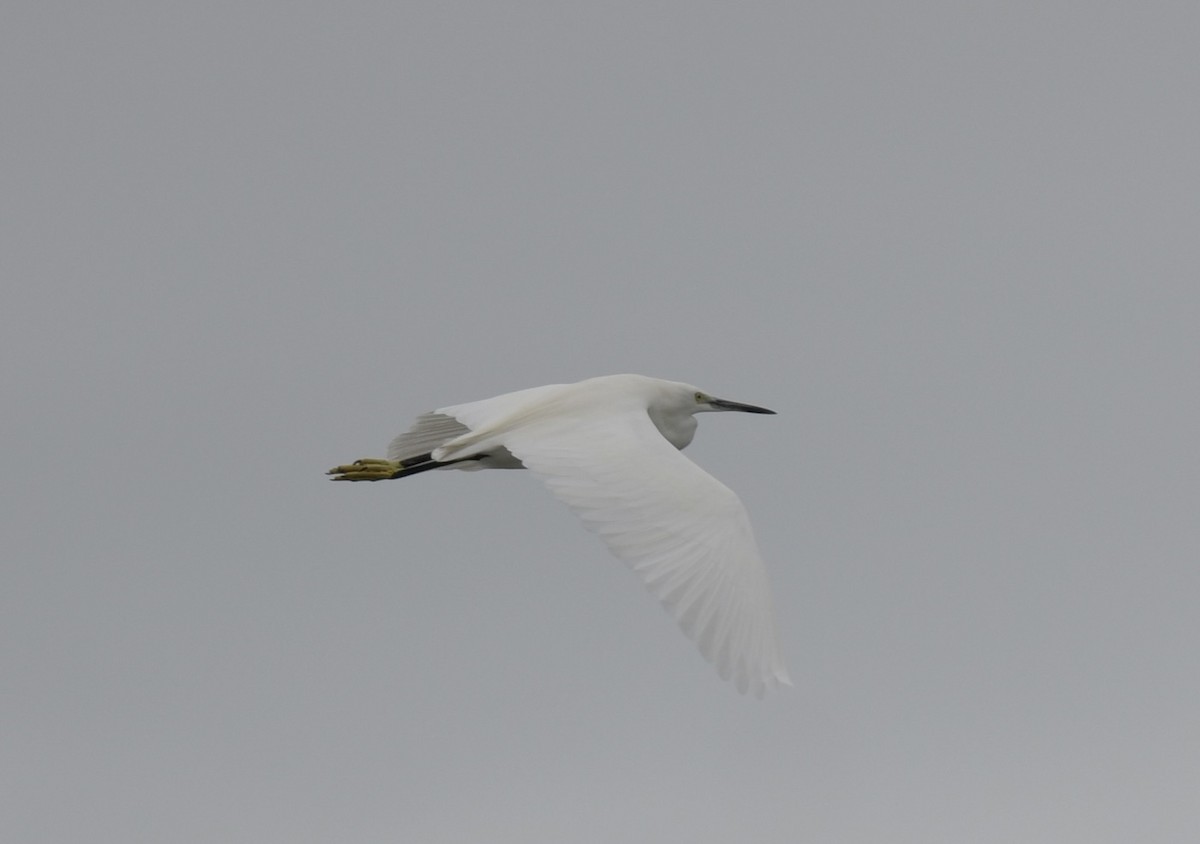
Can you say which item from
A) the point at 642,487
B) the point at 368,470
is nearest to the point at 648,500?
the point at 642,487

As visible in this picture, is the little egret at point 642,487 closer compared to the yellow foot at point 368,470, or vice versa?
the little egret at point 642,487

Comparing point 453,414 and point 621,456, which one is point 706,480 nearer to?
point 621,456

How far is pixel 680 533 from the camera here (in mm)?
12266

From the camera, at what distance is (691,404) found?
16.3 meters

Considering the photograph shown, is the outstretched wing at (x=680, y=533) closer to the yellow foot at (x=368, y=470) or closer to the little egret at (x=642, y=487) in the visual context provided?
the little egret at (x=642, y=487)

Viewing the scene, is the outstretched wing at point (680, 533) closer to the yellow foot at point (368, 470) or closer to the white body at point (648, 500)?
the white body at point (648, 500)

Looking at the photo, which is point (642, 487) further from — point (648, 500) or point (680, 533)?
point (680, 533)

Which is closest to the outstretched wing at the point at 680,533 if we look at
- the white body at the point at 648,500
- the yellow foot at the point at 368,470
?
the white body at the point at 648,500

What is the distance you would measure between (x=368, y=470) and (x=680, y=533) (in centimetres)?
407

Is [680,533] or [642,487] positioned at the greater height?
[642,487]

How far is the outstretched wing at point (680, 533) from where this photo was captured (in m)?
11.5

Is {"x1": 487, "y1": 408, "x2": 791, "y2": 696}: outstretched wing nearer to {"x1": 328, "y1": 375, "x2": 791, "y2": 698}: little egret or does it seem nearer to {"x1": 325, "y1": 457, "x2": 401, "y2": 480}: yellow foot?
{"x1": 328, "y1": 375, "x2": 791, "y2": 698}: little egret

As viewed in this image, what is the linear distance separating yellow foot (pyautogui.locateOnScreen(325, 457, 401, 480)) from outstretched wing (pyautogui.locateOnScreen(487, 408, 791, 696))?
1.90 meters

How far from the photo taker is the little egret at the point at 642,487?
11.6m
